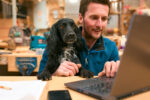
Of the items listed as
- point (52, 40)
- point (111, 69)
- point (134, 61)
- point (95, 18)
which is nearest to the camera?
point (134, 61)

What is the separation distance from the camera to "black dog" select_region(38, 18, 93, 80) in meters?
1.04

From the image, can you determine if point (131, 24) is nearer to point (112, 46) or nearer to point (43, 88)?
point (43, 88)

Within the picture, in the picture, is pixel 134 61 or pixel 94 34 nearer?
pixel 134 61

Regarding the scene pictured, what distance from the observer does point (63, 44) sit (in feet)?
3.74

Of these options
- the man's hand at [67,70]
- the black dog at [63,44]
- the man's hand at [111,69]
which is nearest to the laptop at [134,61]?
the man's hand at [111,69]

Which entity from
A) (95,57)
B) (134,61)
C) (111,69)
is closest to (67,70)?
(111,69)

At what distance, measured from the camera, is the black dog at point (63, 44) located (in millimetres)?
1035

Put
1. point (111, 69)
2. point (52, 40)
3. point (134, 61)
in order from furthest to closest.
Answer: point (52, 40) < point (111, 69) < point (134, 61)

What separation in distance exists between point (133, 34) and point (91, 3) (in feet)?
3.01

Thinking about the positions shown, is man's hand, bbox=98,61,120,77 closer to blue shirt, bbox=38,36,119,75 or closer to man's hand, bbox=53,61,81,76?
man's hand, bbox=53,61,81,76

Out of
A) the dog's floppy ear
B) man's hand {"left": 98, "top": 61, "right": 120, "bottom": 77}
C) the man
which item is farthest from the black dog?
man's hand {"left": 98, "top": 61, "right": 120, "bottom": 77}

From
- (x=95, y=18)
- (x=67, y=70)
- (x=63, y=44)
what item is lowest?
(x=67, y=70)

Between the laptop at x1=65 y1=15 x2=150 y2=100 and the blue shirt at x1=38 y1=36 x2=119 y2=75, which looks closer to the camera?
the laptop at x1=65 y1=15 x2=150 y2=100

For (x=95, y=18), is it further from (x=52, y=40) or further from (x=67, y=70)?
(x=67, y=70)
